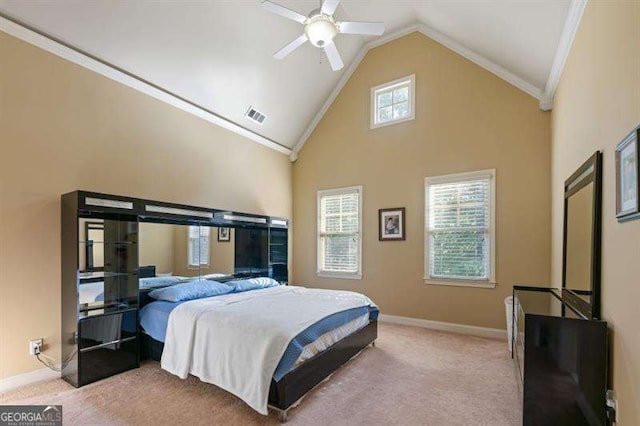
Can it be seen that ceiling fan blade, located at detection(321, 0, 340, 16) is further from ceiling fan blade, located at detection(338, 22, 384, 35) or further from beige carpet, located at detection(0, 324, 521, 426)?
beige carpet, located at detection(0, 324, 521, 426)

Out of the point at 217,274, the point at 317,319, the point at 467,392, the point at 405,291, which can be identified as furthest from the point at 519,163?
the point at 217,274

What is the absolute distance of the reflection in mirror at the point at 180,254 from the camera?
374 cm

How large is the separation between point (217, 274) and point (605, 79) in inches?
181

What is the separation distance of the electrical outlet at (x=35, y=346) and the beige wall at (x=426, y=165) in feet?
13.1

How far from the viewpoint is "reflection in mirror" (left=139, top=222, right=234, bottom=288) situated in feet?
12.3

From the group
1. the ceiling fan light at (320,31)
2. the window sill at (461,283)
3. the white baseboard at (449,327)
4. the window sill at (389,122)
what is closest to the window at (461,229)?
the window sill at (461,283)

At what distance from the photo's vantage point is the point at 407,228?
5.09 metres

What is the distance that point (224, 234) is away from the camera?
4.75 metres

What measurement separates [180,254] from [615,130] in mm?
4394

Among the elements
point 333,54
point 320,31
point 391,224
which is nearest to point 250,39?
point 333,54

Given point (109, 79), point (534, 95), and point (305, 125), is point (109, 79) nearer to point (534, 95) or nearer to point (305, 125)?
point (305, 125)

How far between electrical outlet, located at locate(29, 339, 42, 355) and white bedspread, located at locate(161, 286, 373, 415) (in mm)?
1183

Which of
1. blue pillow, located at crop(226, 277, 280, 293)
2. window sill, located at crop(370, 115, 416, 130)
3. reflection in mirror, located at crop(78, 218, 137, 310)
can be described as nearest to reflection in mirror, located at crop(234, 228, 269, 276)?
blue pillow, located at crop(226, 277, 280, 293)

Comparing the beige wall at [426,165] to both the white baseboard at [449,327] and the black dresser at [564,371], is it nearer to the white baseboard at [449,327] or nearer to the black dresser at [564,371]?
the white baseboard at [449,327]
